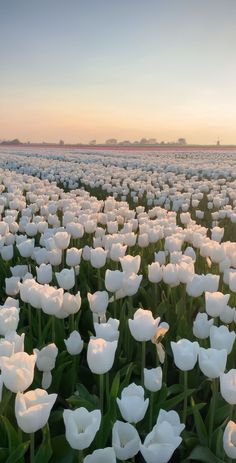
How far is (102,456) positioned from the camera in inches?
70.8

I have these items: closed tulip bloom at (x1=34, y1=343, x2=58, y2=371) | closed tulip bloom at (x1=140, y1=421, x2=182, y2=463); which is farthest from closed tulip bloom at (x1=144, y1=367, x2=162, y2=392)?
closed tulip bloom at (x1=34, y1=343, x2=58, y2=371)

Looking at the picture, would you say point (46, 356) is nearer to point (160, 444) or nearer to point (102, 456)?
point (102, 456)

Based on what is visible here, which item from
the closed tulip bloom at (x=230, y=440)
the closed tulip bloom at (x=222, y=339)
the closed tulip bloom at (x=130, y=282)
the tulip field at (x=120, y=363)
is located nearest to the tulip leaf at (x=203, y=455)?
the tulip field at (x=120, y=363)

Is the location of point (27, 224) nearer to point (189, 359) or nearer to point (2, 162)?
point (189, 359)

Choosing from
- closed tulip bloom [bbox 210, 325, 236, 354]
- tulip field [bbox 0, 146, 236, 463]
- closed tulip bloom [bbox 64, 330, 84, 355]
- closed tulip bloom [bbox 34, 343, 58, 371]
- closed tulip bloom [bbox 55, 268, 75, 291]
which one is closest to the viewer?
tulip field [bbox 0, 146, 236, 463]

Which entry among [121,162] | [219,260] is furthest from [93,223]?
[121,162]

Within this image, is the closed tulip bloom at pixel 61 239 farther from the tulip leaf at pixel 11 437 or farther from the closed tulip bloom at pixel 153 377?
the tulip leaf at pixel 11 437

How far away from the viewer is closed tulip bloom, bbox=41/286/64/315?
278cm

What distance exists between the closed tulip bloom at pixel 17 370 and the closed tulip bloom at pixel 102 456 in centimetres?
36

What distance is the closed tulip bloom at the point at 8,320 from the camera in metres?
2.58

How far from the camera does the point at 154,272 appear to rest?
11.9ft

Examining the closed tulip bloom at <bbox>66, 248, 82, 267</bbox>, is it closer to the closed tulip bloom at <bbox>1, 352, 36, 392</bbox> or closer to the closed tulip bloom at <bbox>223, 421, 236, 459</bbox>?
the closed tulip bloom at <bbox>1, 352, 36, 392</bbox>

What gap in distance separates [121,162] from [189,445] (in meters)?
20.0

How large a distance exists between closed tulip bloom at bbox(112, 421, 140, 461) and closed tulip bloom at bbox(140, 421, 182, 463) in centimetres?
7
